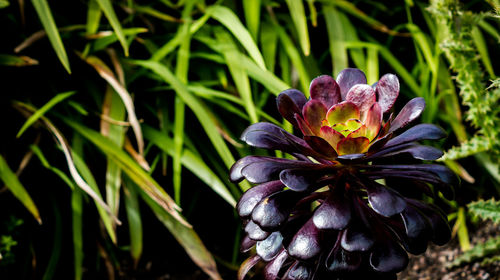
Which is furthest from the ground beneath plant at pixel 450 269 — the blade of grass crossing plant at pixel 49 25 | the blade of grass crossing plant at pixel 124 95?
the blade of grass crossing plant at pixel 49 25

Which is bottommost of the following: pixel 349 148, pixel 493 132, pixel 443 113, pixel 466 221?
pixel 466 221

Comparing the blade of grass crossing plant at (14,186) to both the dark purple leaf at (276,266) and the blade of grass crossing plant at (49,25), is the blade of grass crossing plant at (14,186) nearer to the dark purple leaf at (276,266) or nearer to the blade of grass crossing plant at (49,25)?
the blade of grass crossing plant at (49,25)

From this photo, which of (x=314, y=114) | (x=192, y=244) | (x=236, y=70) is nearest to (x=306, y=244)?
(x=314, y=114)

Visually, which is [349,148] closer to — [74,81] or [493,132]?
[493,132]

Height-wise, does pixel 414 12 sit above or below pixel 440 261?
above

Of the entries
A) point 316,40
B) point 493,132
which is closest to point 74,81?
point 316,40
